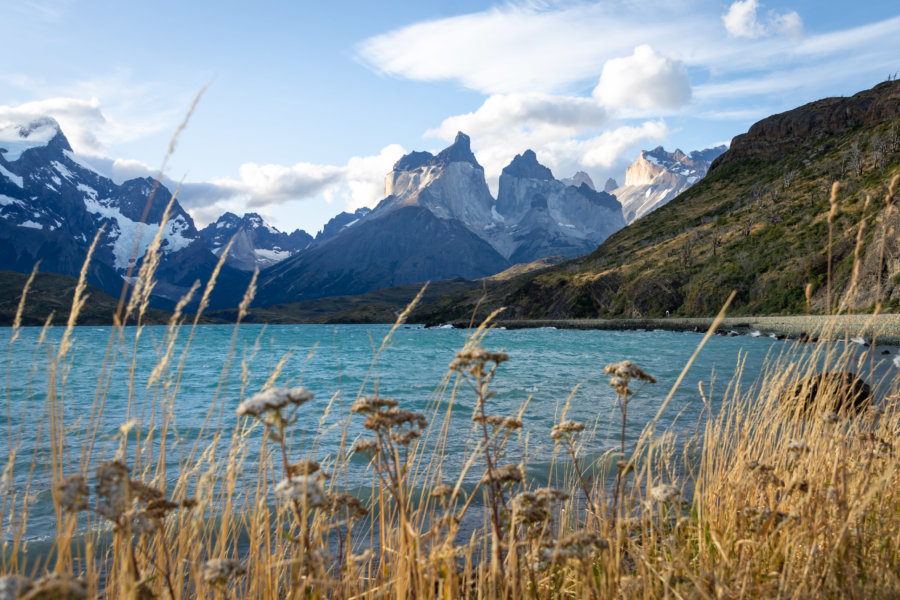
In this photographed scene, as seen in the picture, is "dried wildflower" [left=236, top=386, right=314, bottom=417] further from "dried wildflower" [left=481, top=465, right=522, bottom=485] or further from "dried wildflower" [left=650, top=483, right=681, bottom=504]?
"dried wildflower" [left=650, top=483, right=681, bottom=504]

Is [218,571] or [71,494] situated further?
[218,571]

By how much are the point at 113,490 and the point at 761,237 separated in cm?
9825

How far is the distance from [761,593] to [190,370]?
150 ft

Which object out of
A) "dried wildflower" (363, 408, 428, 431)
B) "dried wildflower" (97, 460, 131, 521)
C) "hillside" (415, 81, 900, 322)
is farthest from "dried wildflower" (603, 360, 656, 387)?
"hillside" (415, 81, 900, 322)

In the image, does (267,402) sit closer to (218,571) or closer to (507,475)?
(218,571)

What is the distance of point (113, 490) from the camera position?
217 cm

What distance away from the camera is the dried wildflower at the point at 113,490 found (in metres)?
2.14

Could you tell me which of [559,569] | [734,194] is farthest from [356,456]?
[734,194]

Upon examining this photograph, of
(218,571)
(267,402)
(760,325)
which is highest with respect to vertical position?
(267,402)

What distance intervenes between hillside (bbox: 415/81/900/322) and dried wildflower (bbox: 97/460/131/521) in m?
57.6

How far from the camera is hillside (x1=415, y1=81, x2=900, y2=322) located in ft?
219

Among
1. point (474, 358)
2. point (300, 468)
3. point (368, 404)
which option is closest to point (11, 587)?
point (300, 468)

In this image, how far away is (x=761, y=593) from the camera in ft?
9.63

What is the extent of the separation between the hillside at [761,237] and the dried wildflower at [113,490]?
57645mm
